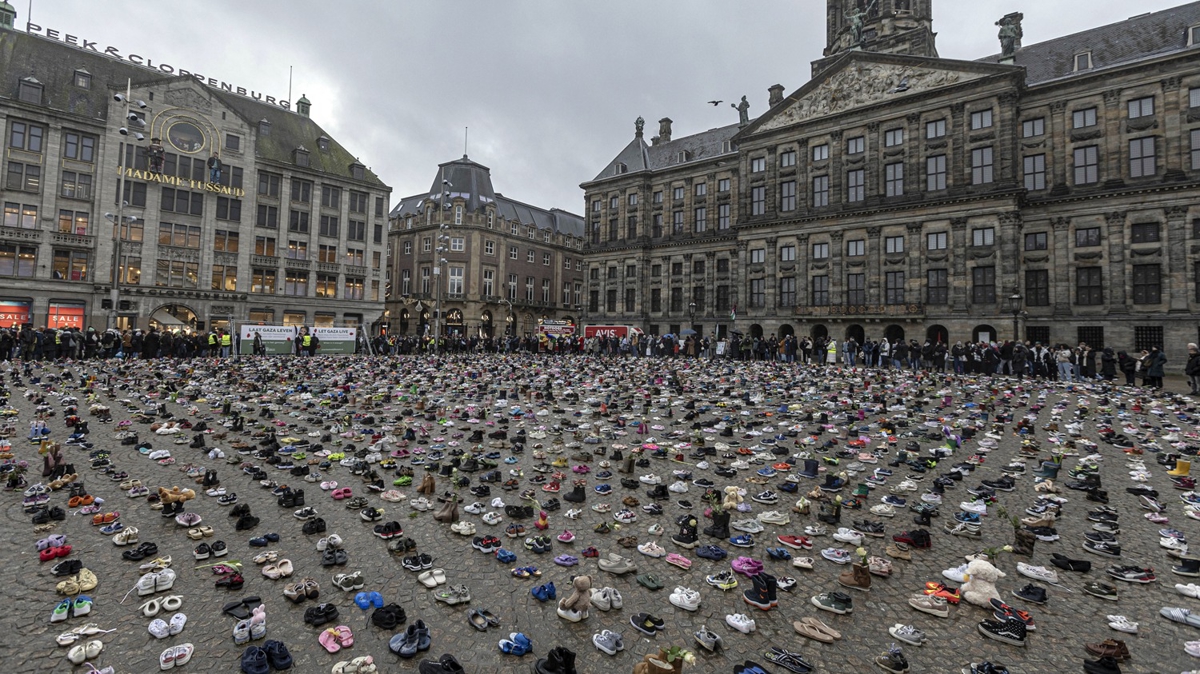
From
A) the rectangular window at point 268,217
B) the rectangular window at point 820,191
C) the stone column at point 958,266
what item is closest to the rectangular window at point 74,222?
the rectangular window at point 268,217

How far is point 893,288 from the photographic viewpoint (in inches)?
1807

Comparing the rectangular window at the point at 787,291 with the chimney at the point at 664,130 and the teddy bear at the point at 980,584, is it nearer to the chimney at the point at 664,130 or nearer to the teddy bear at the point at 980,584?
the chimney at the point at 664,130

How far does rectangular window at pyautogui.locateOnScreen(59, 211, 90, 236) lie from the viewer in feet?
138

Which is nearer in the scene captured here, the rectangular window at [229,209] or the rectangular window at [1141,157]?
the rectangular window at [1141,157]

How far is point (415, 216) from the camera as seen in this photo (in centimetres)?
7212

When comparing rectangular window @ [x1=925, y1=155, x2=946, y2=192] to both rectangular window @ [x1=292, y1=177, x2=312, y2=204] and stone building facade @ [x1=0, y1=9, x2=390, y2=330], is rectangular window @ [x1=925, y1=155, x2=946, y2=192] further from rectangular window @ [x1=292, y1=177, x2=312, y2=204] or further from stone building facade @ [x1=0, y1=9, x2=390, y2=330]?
rectangular window @ [x1=292, y1=177, x2=312, y2=204]

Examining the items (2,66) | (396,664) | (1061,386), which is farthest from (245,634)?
(2,66)

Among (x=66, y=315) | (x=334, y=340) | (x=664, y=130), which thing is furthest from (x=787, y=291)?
(x=66, y=315)

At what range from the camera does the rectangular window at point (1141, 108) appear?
126ft

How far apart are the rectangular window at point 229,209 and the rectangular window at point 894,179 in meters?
60.0

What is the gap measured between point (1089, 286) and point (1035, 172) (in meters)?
10.0

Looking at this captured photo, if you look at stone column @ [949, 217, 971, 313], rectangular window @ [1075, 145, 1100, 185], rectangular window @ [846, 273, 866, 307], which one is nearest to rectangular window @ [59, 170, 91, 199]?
rectangular window @ [846, 273, 866, 307]

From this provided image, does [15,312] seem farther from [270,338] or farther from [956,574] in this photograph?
[956,574]

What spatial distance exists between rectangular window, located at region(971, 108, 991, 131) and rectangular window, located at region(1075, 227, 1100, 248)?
10736 millimetres
